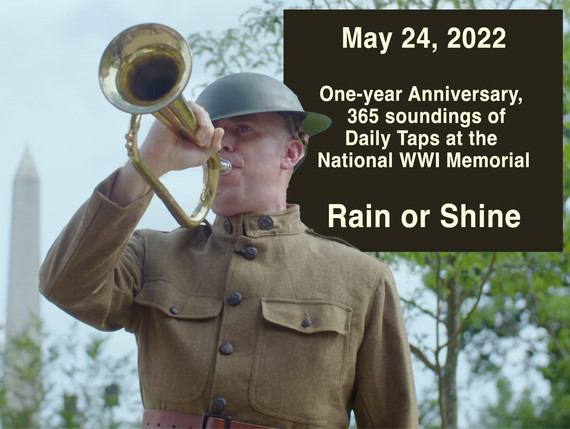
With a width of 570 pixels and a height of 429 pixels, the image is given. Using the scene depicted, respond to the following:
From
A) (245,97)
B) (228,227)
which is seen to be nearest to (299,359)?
(228,227)

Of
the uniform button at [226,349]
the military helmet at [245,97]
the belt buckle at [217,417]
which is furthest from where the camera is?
the military helmet at [245,97]

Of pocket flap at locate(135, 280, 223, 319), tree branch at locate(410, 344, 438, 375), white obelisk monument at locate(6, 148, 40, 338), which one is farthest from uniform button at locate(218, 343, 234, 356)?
white obelisk monument at locate(6, 148, 40, 338)

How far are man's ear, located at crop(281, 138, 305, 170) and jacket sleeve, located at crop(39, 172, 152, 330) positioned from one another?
706 millimetres

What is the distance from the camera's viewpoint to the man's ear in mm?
4145

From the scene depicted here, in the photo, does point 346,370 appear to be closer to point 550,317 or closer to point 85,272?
point 85,272

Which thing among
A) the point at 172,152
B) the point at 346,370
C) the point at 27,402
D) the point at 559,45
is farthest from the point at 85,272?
the point at 27,402

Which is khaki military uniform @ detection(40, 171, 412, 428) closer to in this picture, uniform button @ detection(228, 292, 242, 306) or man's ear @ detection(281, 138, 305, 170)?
uniform button @ detection(228, 292, 242, 306)

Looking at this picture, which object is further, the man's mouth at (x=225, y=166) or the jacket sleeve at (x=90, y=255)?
the man's mouth at (x=225, y=166)

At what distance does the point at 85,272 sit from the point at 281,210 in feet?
2.85

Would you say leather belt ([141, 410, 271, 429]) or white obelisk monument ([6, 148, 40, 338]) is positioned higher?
white obelisk monument ([6, 148, 40, 338])

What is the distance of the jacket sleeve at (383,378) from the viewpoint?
156 inches

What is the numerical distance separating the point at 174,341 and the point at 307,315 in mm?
470

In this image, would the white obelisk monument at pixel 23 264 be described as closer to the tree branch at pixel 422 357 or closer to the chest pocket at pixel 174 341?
the tree branch at pixel 422 357

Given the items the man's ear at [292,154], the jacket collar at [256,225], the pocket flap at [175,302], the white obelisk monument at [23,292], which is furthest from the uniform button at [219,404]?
the white obelisk monument at [23,292]
